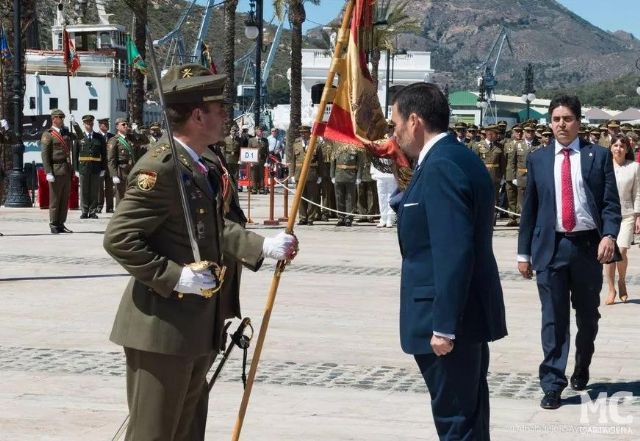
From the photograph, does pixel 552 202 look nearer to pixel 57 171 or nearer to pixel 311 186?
pixel 57 171

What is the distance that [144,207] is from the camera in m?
5.09

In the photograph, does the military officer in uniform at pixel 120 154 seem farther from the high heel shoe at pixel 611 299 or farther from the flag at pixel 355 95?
the flag at pixel 355 95

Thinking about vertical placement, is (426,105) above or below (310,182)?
above

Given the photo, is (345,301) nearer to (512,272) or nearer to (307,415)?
(512,272)

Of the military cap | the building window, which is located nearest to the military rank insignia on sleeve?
the military cap

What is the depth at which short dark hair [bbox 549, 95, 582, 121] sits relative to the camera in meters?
8.54

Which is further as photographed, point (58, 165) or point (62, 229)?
point (58, 165)

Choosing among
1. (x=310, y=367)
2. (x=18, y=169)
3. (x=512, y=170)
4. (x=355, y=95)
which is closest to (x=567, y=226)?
(x=310, y=367)

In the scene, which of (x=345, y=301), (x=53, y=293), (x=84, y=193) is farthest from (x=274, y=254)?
(x=84, y=193)

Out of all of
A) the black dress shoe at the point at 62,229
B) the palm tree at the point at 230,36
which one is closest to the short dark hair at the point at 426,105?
the black dress shoe at the point at 62,229

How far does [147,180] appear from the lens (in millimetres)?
5094

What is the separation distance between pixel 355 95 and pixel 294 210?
978 mm

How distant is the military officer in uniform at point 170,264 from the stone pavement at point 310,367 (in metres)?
2.17

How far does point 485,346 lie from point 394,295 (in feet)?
27.1
